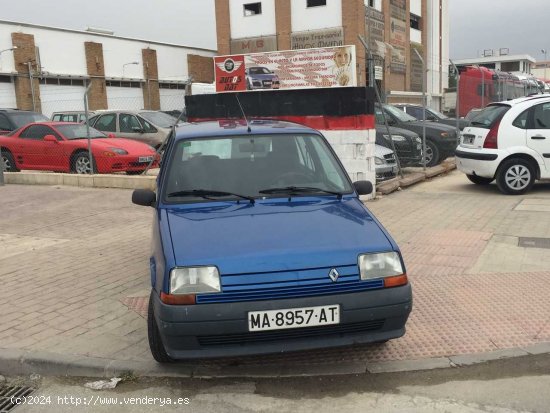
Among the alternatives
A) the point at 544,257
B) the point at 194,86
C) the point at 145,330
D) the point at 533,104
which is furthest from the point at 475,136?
the point at 194,86

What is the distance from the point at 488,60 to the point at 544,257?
73.8 metres

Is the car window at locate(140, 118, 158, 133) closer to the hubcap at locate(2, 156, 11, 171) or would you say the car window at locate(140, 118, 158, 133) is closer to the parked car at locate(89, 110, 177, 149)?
the parked car at locate(89, 110, 177, 149)

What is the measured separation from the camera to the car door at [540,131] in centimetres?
955

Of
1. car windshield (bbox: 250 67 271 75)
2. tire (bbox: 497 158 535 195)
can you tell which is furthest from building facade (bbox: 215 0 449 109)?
tire (bbox: 497 158 535 195)

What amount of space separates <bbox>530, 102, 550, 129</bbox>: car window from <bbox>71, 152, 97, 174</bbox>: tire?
9.16 meters

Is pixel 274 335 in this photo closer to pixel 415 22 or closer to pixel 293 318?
pixel 293 318

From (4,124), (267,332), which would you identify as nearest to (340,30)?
(4,124)

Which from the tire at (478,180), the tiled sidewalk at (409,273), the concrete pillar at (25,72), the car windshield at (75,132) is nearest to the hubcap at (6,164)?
the car windshield at (75,132)

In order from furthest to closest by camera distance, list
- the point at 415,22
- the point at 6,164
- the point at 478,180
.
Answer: the point at 415,22 < the point at 6,164 < the point at 478,180

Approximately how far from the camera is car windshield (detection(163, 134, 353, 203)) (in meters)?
4.35

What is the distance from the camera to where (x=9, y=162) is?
14.0 metres

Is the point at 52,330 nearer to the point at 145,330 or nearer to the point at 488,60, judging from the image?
the point at 145,330

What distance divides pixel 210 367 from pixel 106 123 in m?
12.7

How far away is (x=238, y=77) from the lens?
37.9 feet
